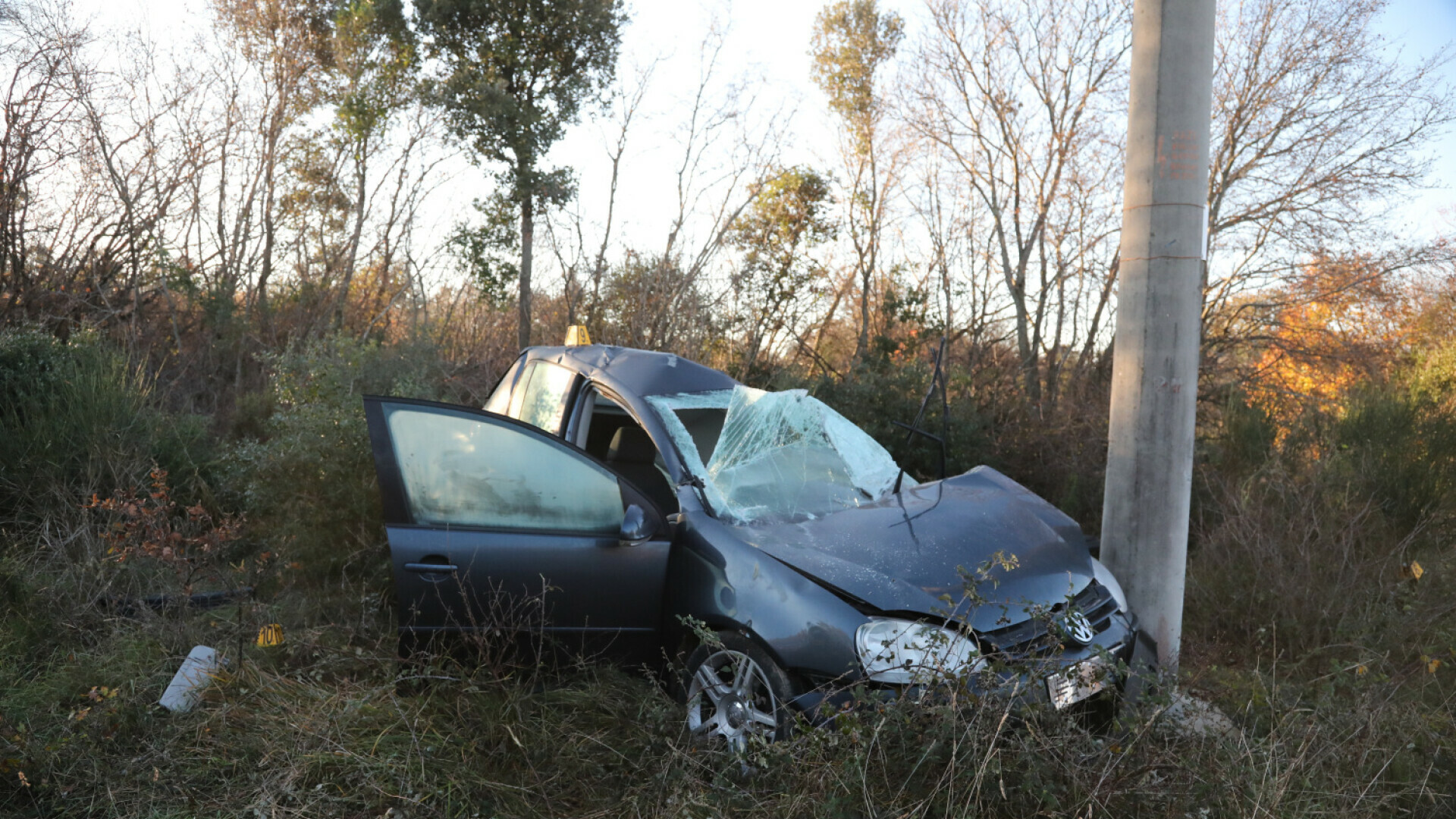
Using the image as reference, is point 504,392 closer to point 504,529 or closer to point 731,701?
point 504,529

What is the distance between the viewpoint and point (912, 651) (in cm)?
291

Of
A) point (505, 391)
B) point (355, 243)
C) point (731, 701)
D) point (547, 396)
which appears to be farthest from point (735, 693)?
point (355, 243)

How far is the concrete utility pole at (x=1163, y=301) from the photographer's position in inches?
152

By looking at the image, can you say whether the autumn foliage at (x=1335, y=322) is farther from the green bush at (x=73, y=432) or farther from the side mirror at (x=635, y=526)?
the green bush at (x=73, y=432)

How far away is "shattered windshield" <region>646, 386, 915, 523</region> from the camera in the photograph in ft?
12.4

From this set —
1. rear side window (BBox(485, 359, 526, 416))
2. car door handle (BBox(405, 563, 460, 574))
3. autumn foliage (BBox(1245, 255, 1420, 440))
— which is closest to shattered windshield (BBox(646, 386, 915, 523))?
car door handle (BBox(405, 563, 460, 574))

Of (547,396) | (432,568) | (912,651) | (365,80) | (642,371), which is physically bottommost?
(912,651)

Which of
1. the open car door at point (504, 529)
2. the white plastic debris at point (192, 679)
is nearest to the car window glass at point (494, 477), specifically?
Result: the open car door at point (504, 529)

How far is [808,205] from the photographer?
17.6 metres

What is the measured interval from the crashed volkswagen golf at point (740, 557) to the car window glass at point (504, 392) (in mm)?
958

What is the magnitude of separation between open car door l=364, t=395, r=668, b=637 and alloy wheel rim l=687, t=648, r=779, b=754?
14.6 inches

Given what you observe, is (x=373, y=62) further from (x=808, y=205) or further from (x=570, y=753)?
(x=570, y=753)

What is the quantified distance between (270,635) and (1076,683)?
3108mm

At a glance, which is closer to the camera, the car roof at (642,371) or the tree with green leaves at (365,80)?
the car roof at (642,371)
